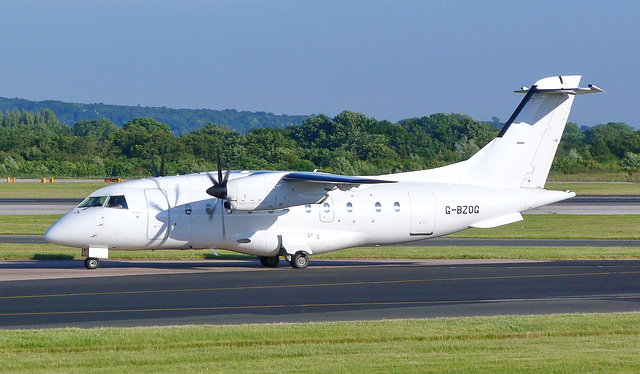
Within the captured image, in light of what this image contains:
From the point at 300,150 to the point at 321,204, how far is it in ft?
158

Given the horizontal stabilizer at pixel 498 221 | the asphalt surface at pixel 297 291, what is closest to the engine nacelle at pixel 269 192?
the asphalt surface at pixel 297 291

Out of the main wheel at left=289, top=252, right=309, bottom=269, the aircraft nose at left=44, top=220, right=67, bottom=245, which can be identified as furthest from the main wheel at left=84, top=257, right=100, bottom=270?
the main wheel at left=289, top=252, right=309, bottom=269

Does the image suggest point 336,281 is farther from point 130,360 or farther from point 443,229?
point 130,360

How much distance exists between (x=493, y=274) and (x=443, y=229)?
403 cm

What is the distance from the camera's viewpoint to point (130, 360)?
36.4 feet

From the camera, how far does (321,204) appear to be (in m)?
25.8

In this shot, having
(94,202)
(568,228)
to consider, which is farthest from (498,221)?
(568,228)

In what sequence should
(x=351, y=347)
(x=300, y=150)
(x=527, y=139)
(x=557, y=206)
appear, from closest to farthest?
(x=351, y=347) < (x=527, y=139) < (x=557, y=206) < (x=300, y=150)

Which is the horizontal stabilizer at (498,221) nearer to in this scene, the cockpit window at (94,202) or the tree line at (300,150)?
the cockpit window at (94,202)

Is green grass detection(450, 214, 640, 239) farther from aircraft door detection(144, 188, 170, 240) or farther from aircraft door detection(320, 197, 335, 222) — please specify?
aircraft door detection(144, 188, 170, 240)

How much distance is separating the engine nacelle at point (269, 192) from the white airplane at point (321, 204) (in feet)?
0.10

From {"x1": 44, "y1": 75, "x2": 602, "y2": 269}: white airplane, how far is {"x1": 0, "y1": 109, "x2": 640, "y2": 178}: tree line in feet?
109

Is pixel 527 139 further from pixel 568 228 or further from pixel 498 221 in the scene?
pixel 568 228

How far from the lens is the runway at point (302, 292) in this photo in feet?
51.9
